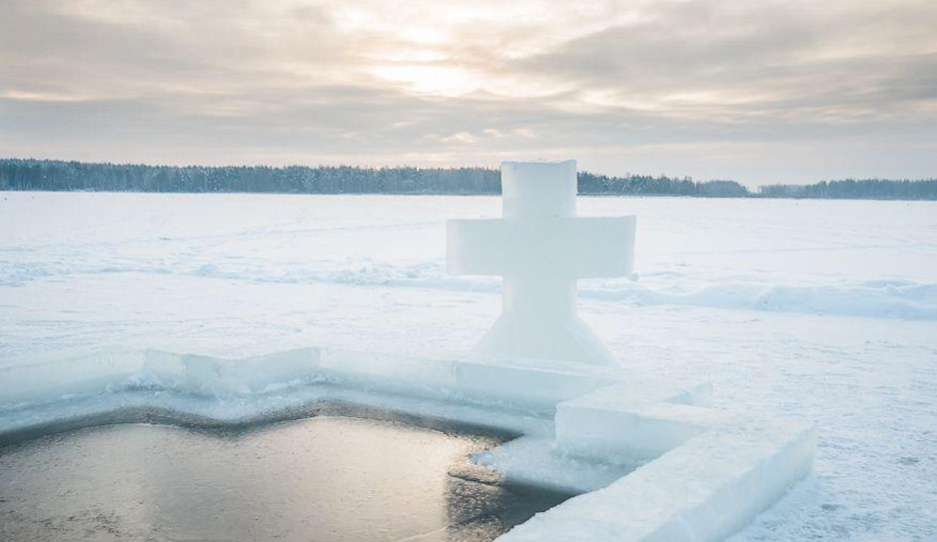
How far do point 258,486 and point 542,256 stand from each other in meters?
3.04

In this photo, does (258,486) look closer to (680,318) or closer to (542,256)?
(542,256)

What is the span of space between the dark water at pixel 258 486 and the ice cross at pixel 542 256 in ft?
5.64

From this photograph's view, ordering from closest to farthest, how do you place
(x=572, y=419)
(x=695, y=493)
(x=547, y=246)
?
1. (x=695, y=493)
2. (x=572, y=419)
3. (x=547, y=246)

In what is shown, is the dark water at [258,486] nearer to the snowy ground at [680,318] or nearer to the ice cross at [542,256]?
the snowy ground at [680,318]

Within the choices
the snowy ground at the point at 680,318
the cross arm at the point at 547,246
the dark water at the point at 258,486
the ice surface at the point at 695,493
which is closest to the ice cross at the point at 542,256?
the cross arm at the point at 547,246

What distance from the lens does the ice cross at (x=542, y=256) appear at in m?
6.02

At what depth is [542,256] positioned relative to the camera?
611cm

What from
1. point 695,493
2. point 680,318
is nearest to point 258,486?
point 695,493

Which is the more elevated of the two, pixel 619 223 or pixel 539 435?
pixel 619 223

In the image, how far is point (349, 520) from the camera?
3295 mm

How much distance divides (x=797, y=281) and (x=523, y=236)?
354 inches

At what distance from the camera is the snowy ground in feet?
13.7

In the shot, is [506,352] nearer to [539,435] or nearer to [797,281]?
[539,435]

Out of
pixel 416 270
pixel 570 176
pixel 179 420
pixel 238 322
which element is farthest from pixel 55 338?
pixel 416 270
